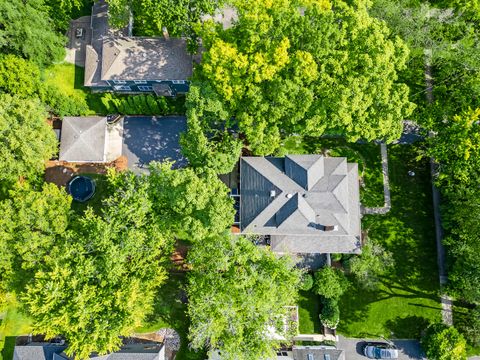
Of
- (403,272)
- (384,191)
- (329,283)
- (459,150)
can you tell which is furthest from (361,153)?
(329,283)

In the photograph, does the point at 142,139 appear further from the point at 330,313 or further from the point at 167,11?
the point at 330,313

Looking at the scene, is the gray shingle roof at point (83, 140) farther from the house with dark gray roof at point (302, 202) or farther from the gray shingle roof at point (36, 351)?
the gray shingle roof at point (36, 351)

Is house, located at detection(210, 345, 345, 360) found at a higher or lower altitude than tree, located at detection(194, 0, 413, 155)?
lower

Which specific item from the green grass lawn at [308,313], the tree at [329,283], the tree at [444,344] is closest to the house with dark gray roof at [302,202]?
the tree at [329,283]

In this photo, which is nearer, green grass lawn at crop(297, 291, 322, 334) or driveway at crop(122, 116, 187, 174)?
green grass lawn at crop(297, 291, 322, 334)

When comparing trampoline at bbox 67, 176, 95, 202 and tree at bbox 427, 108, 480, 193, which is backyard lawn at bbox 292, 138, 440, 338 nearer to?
tree at bbox 427, 108, 480, 193

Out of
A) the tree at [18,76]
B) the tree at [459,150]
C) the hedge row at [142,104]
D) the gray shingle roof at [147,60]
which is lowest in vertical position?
the tree at [459,150]

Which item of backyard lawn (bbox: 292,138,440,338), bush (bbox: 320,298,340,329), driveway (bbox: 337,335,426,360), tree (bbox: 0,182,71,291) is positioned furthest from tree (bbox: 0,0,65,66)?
driveway (bbox: 337,335,426,360)
